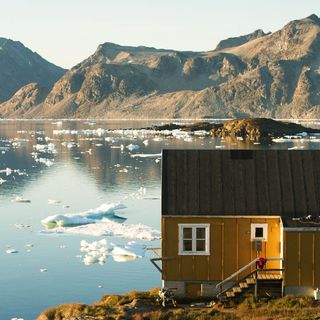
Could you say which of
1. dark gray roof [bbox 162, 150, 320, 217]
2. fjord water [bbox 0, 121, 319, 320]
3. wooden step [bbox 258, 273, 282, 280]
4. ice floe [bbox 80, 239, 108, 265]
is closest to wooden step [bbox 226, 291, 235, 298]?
wooden step [bbox 258, 273, 282, 280]

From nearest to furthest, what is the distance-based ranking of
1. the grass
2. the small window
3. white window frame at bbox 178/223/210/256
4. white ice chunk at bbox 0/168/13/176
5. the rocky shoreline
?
the grass < white window frame at bbox 178/223/210/256 < the small window < white ice chunk at bbox 0/168/13/176 < the rocky shoreline

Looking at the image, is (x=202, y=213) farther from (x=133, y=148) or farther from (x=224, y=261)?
(x=133, y=148)

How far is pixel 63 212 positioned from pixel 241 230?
29.4 m

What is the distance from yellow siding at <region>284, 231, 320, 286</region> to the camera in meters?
23.8

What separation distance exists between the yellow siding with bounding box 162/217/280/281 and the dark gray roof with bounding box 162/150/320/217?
342 millimetres

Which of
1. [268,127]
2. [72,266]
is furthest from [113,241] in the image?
[268,127]

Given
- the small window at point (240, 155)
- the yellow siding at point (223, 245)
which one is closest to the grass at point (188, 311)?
the yellow siding at point (223, 245)

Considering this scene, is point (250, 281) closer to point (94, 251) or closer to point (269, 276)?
point (269, 276)

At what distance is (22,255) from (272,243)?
57.8 feet

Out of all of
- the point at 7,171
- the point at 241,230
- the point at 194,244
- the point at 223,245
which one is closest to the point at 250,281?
the point at 223,245

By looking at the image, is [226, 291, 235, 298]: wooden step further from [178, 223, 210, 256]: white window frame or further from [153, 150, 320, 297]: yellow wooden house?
[178, 223, 210, 256]: white window frame

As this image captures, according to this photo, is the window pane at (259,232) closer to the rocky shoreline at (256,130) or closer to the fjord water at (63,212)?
the fjord water at (63,212)

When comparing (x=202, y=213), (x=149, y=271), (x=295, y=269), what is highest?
(x=202, y=213)

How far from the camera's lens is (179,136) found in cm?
14938
